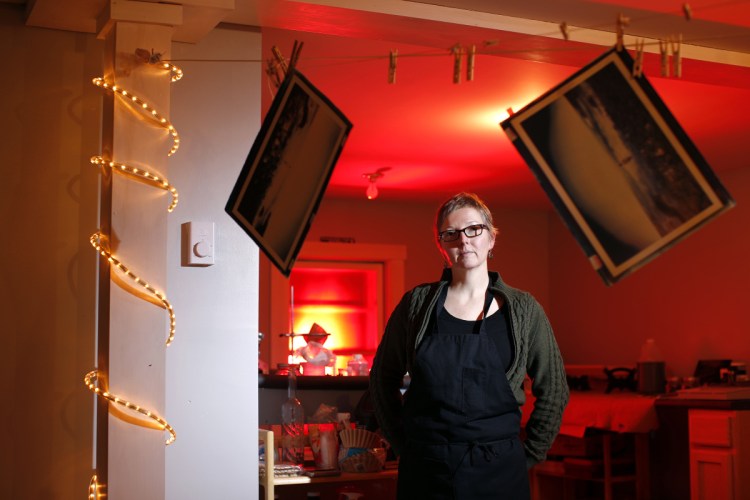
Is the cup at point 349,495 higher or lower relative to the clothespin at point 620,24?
lower

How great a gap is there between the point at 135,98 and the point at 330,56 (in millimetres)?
1339

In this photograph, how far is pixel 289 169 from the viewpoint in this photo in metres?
2.15

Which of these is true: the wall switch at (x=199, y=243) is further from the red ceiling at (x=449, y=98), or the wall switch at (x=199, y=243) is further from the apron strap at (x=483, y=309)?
the apron strap at (x=483, y=309)

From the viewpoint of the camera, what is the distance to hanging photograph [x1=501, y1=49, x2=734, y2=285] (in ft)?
5.66

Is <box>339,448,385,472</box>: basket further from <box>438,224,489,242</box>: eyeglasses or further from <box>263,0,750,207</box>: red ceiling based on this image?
<box>263,0,750,207</box>: red ceiling

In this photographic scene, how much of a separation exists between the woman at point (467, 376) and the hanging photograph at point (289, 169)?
0.44 meters

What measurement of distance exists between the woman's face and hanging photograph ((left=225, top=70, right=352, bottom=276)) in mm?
433

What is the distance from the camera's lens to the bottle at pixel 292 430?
11.1 ft

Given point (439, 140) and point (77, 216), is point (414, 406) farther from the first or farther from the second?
point (439, 140)

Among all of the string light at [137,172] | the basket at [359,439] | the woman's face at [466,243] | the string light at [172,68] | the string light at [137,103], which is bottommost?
the basket at [359,439]

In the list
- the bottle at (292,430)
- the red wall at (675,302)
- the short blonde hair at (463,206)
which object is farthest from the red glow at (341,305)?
the short blonde hair at (463,206)

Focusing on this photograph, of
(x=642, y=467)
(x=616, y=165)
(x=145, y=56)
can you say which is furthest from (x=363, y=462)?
(x=642, y=467)

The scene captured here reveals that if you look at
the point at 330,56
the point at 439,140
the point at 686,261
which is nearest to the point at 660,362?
the point at 686,261

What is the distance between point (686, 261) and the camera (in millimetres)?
6480
